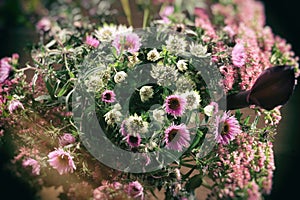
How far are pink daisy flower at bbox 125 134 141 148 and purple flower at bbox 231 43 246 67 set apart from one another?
1.12ft

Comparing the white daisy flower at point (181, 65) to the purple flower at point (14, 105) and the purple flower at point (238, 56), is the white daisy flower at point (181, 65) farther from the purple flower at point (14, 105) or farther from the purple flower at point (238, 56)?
Answer: the purple flower at point (14, 105)

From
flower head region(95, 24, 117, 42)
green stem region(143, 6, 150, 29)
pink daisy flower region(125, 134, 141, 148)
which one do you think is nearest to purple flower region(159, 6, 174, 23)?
green stem region(143, 6, 150, 29)

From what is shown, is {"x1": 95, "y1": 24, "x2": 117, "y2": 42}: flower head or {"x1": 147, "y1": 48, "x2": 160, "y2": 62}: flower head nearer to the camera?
{"x1": 147, "y1": 48, "x2": 160, "y2": 62}: flower head

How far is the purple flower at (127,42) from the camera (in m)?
1.16

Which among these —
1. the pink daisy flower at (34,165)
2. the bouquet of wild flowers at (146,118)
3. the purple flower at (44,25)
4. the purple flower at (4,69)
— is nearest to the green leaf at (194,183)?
the bouquet of wild flowers at (146,118)

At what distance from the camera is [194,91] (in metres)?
1.06

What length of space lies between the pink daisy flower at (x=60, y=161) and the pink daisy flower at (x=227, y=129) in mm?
340

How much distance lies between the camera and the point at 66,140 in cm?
108

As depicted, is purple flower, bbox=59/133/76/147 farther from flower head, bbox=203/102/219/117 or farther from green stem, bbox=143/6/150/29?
green stem, bbox=143/6/150/29

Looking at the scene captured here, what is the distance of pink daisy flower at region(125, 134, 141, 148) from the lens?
1.00 metres

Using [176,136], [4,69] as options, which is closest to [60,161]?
[176,136]

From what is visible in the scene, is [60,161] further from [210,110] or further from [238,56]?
[238,56]

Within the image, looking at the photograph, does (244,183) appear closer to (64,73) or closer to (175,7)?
(64,73)

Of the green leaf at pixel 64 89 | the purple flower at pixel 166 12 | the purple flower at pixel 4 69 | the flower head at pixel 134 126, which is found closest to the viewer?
the flower head at pixel 134 126
